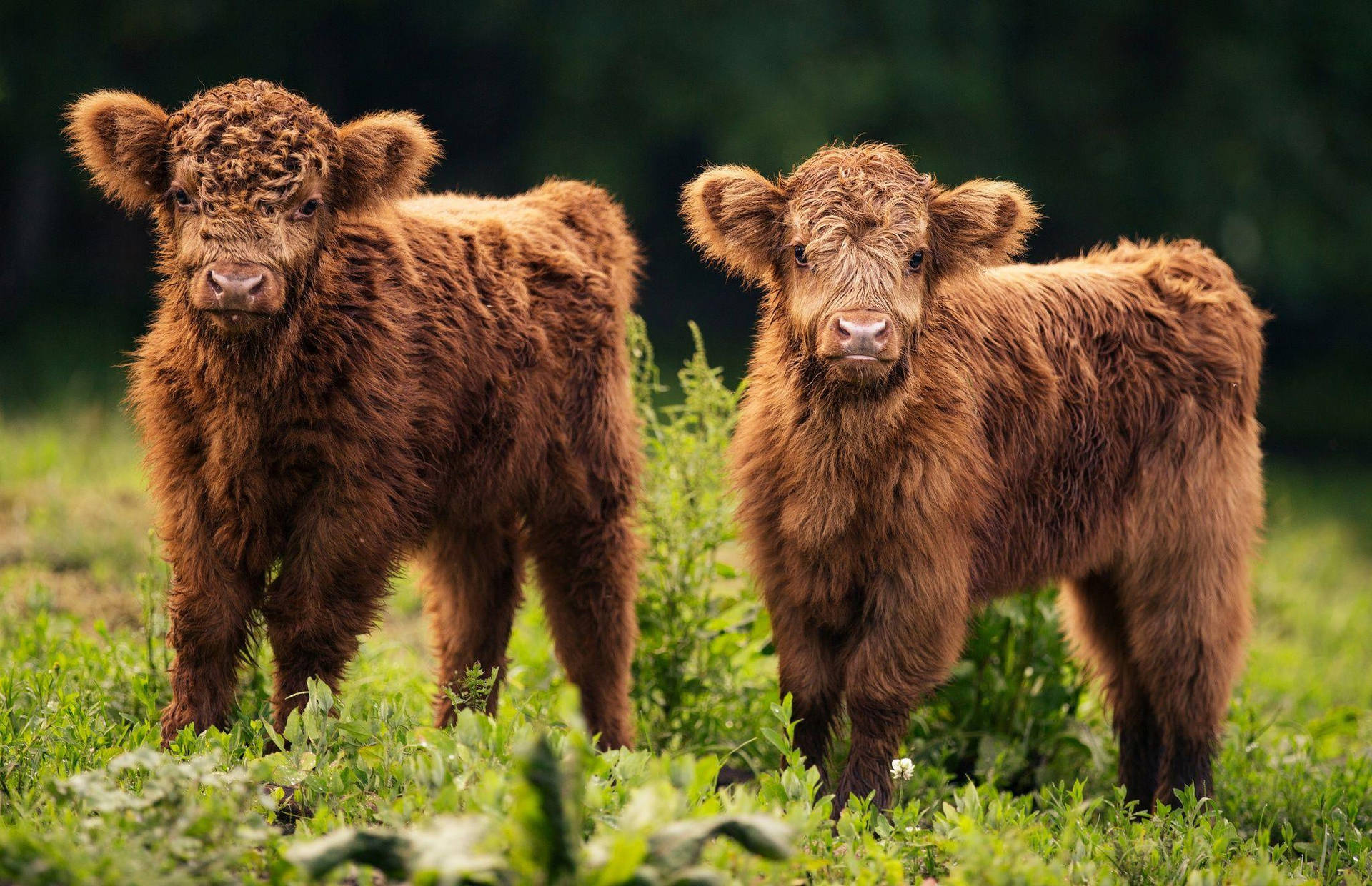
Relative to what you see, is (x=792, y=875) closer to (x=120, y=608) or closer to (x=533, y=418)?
(x=533, y=418)

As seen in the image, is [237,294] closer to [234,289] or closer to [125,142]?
[234,289]

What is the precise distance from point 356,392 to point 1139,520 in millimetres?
2842

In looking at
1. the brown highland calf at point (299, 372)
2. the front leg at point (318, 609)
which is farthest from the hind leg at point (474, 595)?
the front leg at point (318, 609)

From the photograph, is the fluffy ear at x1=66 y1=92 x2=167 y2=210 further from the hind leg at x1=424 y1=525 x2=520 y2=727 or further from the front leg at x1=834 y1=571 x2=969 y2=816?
the front leg at x1=834 y1=571 x2=969 y2=816

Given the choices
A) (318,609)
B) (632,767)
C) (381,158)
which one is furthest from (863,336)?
(318,609)

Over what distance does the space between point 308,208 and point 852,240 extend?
164 centimetres

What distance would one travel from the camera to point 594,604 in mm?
5184

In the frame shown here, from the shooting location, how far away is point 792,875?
133 inches

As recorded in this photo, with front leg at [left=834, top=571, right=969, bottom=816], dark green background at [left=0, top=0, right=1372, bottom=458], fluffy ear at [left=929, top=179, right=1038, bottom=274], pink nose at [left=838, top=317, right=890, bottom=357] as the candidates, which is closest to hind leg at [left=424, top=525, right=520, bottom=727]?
front leg at [left=834, top=571, right=969, bottom=816]

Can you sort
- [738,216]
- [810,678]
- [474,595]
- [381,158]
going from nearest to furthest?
[381,158]
[810,678]
[738,216]
[474,595]

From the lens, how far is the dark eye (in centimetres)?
407

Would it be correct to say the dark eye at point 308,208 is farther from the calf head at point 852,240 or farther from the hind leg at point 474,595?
the hind leg at point 474,595

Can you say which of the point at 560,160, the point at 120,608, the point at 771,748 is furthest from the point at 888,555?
the point at 560,160

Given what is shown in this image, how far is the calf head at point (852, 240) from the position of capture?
13.8 feet
